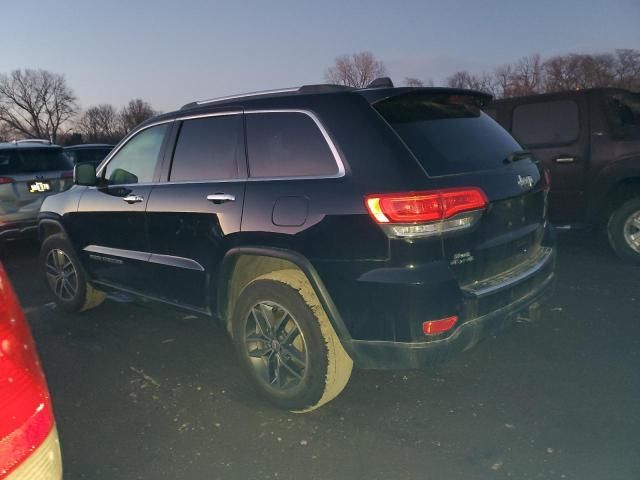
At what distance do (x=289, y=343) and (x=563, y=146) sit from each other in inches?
178

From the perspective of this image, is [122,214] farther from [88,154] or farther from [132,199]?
[88,154]

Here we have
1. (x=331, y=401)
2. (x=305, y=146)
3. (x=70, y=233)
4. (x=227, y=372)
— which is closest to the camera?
(x=305, y=146)

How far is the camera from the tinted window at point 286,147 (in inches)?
110

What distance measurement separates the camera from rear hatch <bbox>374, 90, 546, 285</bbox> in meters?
2.58

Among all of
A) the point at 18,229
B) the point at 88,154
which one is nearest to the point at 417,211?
the point at 18,229

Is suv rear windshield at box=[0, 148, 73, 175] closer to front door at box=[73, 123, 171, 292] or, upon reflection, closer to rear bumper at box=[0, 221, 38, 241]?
rear bumper at box=[0, 221, 38, 241]

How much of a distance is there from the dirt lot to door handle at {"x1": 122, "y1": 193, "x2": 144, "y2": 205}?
0.84 meters

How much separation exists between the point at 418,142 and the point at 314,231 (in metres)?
0.71

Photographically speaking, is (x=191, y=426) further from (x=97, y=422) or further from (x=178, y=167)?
(x=178, y=167)

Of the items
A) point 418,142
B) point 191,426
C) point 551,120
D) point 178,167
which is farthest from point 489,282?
point 551,120

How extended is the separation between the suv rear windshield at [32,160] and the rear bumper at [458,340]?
21.4 ft

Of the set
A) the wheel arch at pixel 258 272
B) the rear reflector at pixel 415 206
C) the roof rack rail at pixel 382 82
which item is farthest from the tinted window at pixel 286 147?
the roof rack rail at pixel 382 82

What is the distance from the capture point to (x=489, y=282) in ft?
8.89

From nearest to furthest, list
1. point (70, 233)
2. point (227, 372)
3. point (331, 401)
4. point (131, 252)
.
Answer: point (331, 401) → point (227, 372) → point (131, 252) → point (70, 233)
